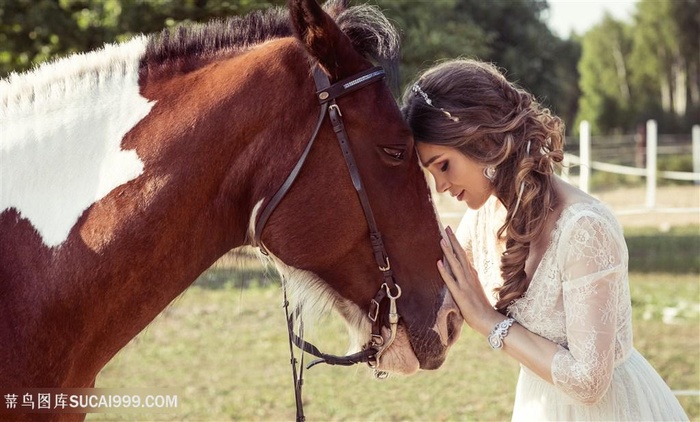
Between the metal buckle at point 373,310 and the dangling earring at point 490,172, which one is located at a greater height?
the dangling earring at point 490,172

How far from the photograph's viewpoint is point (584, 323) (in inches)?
95.5

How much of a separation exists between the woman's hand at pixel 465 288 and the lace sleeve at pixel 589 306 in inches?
10.1

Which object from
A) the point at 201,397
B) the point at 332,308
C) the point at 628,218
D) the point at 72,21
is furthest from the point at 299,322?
the point at 628,218

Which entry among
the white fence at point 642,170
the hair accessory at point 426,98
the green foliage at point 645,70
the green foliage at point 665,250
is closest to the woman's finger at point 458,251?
the hair accessory at point 426,98

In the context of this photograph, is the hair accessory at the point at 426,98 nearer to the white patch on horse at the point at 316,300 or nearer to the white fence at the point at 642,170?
the white patch on horse at the point at 316,300

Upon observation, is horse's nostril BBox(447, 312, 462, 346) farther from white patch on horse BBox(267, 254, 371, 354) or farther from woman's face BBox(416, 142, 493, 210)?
woman's face BBox(416, 142, 493, 210)

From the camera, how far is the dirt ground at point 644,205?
51.8 feet

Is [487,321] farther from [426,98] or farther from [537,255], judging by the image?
[426,98]

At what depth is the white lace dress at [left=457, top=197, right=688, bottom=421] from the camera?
95.6 inches

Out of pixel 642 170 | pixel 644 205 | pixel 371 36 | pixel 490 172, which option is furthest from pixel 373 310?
pixel 644 205

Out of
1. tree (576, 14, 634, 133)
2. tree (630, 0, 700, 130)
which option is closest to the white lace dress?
tree (630, 0, 700, 130)

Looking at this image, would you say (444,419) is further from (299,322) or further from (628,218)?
(628,218)

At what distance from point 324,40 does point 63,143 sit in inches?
32.0

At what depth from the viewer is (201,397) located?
6414mm
